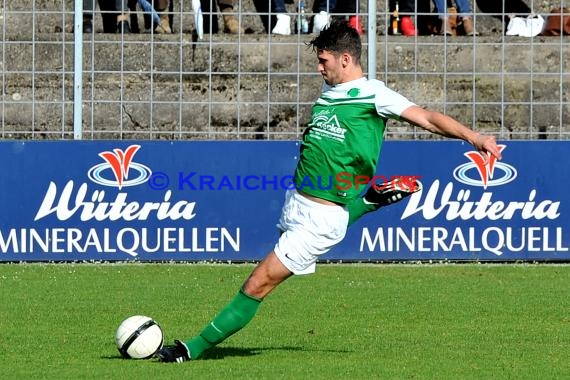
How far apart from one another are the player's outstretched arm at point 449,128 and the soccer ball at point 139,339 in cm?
214

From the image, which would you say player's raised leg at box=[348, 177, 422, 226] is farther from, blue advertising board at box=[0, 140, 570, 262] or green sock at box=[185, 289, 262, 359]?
blue advertising board at box=[0, 140, 570, 262]

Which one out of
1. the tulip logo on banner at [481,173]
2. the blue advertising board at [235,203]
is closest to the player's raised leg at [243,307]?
the blue advertising board at [235,203]

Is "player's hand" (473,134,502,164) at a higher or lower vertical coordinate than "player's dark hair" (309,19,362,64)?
lower

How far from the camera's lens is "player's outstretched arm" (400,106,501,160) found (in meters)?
7.49

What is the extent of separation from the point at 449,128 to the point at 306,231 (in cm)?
118

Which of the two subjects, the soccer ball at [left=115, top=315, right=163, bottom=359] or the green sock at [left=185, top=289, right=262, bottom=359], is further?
the soccer ball at [left=115, top=315, right=163, bottom=359]

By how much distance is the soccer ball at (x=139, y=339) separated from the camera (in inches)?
333

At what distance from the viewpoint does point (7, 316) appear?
10.8m

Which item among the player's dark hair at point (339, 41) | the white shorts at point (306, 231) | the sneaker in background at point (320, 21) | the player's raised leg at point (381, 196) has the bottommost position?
the white shorts at point (306, 231)

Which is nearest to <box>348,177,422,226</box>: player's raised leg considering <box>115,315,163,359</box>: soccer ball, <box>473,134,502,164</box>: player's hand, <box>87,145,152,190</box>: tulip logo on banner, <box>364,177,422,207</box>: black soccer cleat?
<box>364,177,422,207</box>: black soccer cleat

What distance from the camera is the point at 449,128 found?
7828 millimetres

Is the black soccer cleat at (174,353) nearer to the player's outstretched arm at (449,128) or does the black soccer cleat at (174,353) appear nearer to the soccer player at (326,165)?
the soccer player at (326,165)

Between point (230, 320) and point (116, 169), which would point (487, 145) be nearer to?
point (230, 320)

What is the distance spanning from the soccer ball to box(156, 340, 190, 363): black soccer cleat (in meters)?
0.11
